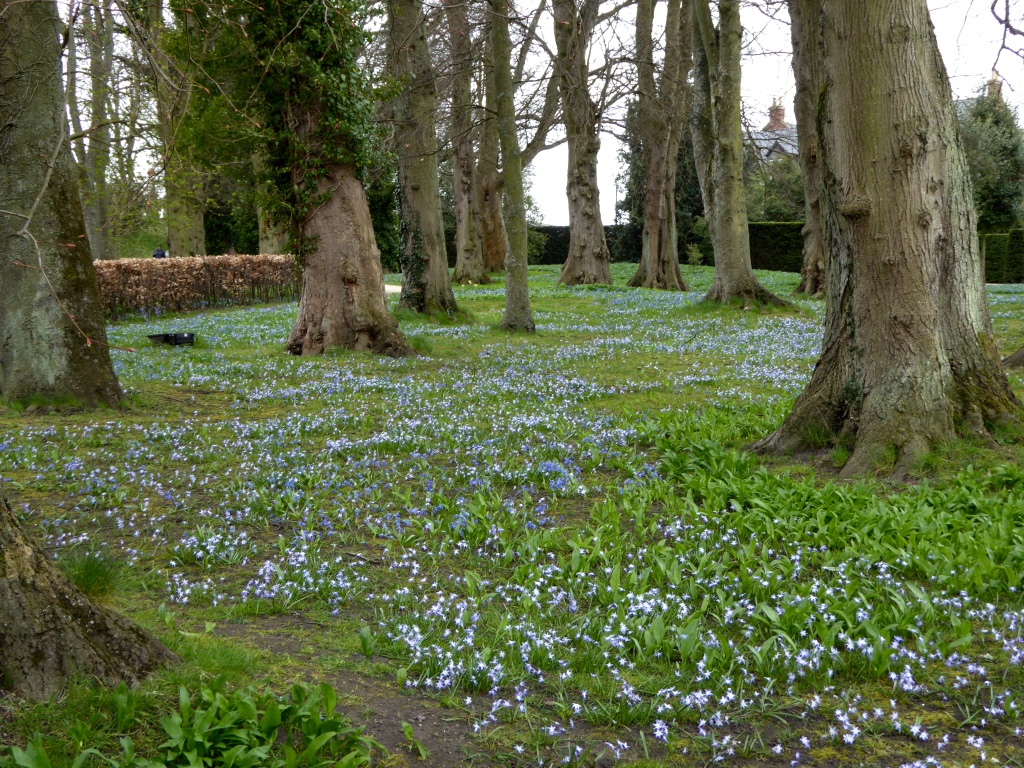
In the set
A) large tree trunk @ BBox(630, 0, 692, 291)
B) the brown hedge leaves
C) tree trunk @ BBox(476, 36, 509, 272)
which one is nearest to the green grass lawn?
the brown hedge leaves

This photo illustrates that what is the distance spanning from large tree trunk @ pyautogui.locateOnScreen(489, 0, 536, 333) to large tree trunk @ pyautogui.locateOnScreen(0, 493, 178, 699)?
12021 mm

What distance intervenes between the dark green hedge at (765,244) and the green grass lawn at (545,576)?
35624 millimetres

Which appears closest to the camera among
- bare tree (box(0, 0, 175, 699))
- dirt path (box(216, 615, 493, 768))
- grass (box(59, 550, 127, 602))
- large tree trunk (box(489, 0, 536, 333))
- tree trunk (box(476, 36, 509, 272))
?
dirt path (box(216, 615, 493, 768))

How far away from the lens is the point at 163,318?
22.2 meters

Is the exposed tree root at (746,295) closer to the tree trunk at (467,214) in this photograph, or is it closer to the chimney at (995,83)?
the chimney at (995,83)

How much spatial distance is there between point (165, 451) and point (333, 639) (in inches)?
156

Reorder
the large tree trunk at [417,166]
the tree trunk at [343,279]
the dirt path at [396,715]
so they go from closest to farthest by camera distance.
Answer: the dirt path at [396,715]
the tree trunk at [343,279]
the large tree trunk at [417,166]

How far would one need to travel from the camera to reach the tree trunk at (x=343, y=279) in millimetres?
12555

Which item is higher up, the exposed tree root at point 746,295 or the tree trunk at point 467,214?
the tree trunk at point 467,214

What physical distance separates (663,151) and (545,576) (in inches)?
1006

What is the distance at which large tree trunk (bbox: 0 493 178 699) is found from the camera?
2.59 metres

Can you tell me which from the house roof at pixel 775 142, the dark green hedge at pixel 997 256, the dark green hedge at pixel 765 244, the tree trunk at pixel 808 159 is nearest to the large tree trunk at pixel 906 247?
the tree trunk at pixel 808 159

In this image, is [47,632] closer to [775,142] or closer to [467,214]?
[467,214]

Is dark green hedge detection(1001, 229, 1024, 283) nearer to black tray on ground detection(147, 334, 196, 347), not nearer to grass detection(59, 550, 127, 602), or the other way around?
black tray on ground detection(147, 334, 196, 347)
